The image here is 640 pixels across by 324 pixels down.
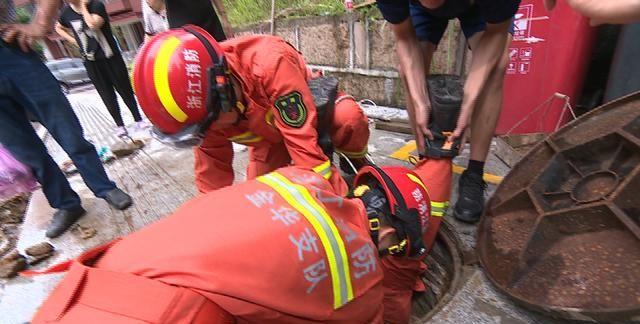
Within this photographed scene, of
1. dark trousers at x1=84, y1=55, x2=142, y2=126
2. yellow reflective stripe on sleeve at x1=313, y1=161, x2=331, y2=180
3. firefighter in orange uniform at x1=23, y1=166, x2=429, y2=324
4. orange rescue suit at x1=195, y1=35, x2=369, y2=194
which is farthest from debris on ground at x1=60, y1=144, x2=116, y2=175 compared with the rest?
firefighter in orange uniform at x1=23, y1=166, x2=429, y2=324

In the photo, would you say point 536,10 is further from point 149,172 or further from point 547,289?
point 149,172

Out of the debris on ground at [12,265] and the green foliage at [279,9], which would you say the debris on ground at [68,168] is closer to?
the debris on ground at [12,265]

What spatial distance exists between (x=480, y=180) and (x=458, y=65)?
5.40 feet

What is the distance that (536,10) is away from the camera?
223cm

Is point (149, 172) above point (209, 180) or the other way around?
the other way around

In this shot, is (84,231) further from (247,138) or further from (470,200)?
(470,200)

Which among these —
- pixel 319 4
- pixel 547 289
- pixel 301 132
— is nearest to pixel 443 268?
pixel 547 289

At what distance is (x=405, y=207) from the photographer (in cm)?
126

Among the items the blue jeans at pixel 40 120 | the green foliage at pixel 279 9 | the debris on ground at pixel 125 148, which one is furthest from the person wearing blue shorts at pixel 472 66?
the debris on ground at pixel 125 148

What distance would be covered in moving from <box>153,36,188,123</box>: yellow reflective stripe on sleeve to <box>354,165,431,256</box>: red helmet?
870 millimetres

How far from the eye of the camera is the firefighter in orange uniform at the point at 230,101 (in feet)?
4.77

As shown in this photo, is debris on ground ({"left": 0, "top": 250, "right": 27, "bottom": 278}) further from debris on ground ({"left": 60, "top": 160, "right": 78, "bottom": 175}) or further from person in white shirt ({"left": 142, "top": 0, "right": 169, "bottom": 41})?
person in white shirt ({"left": 142, "top": 0, "right": 169, "bottom": 41})

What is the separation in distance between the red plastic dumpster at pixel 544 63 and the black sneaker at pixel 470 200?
0.92 metres

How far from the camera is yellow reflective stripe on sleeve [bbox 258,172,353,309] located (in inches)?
34.8
